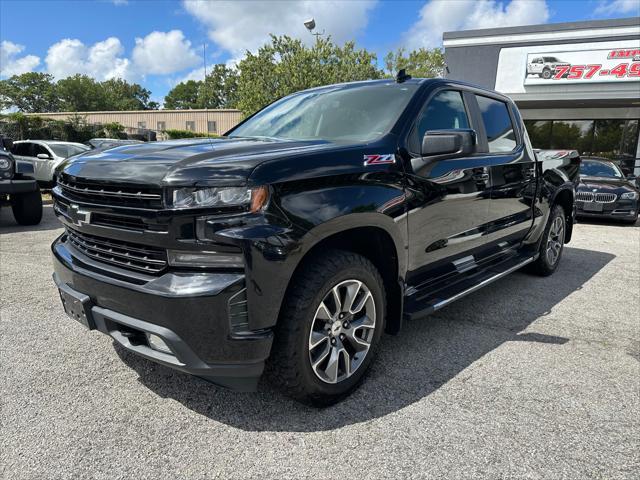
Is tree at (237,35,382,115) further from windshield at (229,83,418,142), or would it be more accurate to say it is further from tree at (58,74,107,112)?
tree at (58,74,107,112)

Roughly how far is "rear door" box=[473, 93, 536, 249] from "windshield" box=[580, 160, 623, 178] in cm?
733

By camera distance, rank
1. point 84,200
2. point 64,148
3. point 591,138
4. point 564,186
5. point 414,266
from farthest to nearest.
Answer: point 591,138, point 64,148, point 564,186, point 414,266, point 84,200

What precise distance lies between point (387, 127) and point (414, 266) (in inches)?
34.7

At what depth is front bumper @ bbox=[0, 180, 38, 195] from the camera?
696 cm

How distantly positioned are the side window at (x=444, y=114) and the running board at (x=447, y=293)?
1006 mm

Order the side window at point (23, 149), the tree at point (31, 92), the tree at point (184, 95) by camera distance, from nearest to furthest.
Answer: the side window at point (23, 149) → the tree at point (31, 92) → the tree at point (184, 95)

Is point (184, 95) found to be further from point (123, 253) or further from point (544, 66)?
point (123, 253)

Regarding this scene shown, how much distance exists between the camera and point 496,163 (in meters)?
3.67

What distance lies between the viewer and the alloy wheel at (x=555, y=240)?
5.11m

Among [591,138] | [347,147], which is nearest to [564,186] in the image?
[347,147]

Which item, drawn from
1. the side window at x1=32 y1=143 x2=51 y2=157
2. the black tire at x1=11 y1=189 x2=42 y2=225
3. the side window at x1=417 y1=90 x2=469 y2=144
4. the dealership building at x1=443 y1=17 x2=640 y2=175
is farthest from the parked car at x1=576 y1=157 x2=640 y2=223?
the side window at x1=32 y1=143 x2=51 y2=157

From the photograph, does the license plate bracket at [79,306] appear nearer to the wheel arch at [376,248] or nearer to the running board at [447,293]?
the wheel arch at [376,248]

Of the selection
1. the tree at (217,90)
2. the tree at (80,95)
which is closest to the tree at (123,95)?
the tree at (80,95)

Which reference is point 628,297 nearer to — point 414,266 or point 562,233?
point 562,233
